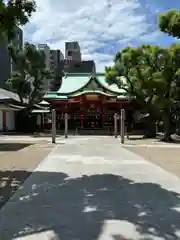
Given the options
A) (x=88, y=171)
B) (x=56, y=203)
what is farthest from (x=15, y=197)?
Result: (x=88, y=171)

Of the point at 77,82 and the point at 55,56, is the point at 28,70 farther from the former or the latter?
the point at 55,56

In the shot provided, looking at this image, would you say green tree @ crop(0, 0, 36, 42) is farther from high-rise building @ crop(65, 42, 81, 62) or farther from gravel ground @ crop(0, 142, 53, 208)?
high-rise building @ crop(65, 42, 81, 62)

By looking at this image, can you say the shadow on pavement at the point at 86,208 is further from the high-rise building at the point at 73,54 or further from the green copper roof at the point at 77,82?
the high-rise building at the point at 73,54

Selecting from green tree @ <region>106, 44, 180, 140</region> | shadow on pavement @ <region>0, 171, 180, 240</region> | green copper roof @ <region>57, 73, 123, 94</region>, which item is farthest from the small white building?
shadow on pavement @ <region>0, 171, 180, 240</region>

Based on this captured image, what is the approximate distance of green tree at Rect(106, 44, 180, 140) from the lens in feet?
85.3

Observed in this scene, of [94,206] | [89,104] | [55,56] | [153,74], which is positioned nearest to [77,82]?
[89,104]

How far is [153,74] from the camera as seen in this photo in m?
26.2

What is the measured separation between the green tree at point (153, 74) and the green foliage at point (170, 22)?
14565 mm

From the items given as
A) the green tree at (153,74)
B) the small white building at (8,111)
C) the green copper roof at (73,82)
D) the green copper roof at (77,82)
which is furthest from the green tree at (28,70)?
the green tree at (153,74)

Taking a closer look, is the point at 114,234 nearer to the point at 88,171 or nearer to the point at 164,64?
the point at 88,171

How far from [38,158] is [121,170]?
4.47 meters

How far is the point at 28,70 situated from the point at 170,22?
31.7 metres

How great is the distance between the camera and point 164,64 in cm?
2644

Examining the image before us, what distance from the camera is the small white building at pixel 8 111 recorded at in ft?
126
